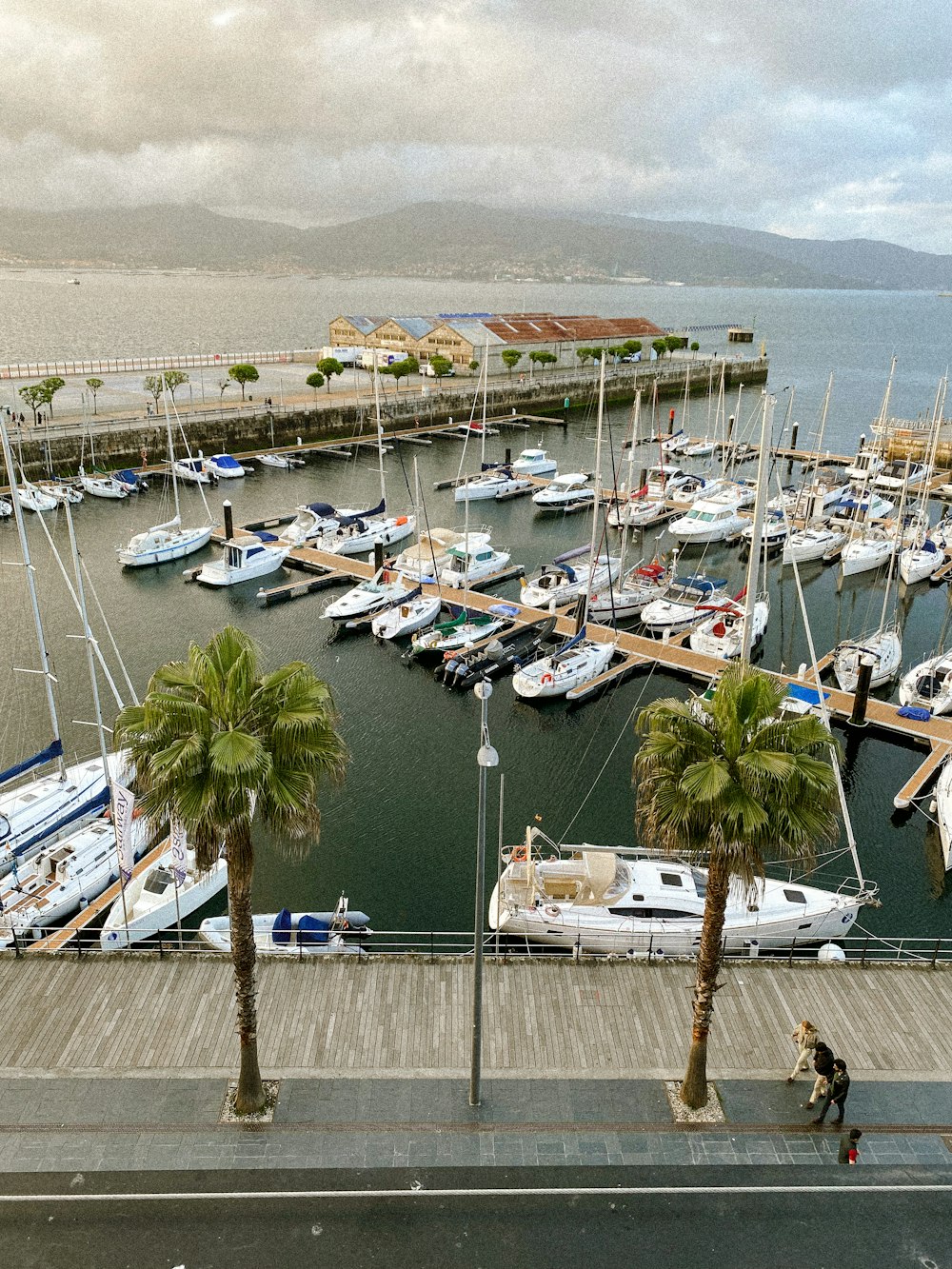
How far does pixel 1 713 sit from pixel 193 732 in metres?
27.2

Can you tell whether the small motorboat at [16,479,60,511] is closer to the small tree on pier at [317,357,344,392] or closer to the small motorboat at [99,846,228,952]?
the small motorboat at [99,846,228,952]

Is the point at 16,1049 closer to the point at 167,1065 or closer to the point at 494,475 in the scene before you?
the point at 167,1065

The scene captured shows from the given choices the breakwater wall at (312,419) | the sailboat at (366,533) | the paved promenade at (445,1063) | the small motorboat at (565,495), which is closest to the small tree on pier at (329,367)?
the breakwater wall at (312,419)

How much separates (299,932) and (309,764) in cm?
1003

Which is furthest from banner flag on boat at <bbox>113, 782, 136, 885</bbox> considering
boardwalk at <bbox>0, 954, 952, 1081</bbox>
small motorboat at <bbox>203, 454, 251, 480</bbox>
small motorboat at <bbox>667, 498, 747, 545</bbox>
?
small motorboat at <bbox>203, 454, 251, 480</bbox>

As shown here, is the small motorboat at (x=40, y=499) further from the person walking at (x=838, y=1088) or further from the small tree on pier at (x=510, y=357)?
the small tree on pier at (x=510, y=357)

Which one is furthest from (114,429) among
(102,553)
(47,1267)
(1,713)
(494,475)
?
(47,1267)

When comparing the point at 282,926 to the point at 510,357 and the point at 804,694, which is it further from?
the point at 510,357

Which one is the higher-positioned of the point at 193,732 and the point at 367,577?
the point at 193,732

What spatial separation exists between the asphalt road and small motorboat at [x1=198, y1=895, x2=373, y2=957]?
7.22 metres

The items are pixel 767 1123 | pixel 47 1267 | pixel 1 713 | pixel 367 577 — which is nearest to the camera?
pixel 47 1267

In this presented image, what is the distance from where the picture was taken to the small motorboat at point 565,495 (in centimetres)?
6938

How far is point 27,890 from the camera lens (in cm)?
2453

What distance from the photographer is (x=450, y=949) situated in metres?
24.6
